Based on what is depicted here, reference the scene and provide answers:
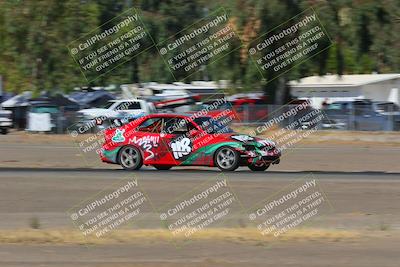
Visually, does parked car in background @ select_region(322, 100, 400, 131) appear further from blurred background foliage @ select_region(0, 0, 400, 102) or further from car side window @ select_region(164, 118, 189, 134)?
car side window @ select_region(164, 118, 189, 134)

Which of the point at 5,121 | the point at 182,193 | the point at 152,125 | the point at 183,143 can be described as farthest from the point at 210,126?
the point at 5,121

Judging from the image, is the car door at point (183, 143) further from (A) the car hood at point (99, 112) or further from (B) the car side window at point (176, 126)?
(A) the car hood at point (99, 112)

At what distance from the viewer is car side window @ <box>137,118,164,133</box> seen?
2016 centimetres

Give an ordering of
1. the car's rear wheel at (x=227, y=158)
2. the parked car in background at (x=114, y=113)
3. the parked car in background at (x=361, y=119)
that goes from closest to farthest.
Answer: the car's rear wheel at (x=227, y=158) → the parked car in background at (x=114, y=113) → the parked car in background at (x=361, y=119)

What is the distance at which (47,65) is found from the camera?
1784 inches

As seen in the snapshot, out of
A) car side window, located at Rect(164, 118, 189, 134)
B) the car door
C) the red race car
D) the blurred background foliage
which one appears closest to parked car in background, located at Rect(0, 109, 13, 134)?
the blurred background foliage

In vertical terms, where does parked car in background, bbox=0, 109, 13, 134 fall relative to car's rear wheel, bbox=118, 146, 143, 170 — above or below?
above

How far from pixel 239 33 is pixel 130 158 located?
74.4 ft

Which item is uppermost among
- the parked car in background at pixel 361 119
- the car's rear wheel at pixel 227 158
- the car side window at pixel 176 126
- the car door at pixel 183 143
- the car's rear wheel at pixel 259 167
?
the car side window at pixel 176 126

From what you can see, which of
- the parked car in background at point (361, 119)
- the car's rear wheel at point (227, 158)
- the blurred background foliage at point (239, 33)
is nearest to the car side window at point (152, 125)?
the car's rear wheel at point (227, 158)

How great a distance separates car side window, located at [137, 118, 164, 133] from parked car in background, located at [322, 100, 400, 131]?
19.6m

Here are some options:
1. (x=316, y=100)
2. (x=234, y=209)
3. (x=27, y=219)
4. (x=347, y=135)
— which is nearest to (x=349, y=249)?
(x=234, y=209)

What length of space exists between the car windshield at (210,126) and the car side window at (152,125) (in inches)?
34.0

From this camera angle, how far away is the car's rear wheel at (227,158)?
19.7 metres
